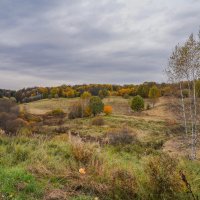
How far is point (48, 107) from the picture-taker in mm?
116312

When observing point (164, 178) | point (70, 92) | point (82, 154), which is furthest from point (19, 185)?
point (70, 92)

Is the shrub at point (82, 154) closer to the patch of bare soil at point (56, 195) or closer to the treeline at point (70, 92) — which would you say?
the patch of bare soil at point (56, 195)

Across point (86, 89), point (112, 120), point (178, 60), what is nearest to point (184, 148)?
point (178, 60)

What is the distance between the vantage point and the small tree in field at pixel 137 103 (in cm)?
9044

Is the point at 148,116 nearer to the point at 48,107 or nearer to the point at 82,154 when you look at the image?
the point at 48,107

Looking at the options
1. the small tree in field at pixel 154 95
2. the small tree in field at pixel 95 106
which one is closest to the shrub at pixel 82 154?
the small tree in field at pixel 95 106

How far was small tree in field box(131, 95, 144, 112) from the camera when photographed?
90438mm

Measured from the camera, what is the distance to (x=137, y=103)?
3588 inches

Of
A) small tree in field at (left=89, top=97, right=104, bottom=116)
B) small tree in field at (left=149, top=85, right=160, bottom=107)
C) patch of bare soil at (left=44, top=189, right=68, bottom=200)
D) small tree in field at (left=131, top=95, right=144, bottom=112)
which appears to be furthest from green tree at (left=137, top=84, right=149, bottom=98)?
patch of bare soil at (left=44, top=189, right=68, bottom=200)

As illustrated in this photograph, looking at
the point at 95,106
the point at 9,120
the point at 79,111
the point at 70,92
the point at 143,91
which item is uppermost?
the point at 70,92

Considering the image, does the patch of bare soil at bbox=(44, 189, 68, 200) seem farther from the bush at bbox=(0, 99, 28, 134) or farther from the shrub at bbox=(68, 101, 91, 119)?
the shrub at bbox=(68, 101, 91, 119)

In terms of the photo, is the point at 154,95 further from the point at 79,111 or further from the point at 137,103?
the point at 79,111

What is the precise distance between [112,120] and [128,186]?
229 ft

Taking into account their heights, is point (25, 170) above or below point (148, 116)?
above
